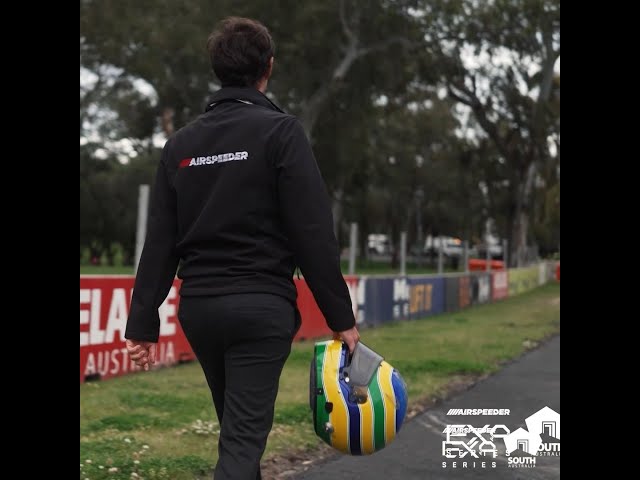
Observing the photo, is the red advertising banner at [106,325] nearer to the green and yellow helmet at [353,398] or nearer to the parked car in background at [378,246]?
the green and yellow helmet at [353,398]

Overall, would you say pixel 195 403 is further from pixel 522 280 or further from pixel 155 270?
pixel 522 280

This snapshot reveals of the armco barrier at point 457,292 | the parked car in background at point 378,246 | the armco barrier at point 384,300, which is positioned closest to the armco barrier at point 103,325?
the armco barrier at point 384,300

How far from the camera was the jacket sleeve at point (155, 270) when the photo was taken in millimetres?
3430

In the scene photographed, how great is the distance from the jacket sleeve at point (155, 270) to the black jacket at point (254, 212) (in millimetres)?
23

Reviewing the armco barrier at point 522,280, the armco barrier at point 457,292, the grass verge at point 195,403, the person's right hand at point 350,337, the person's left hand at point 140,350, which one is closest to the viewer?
the person's right hand at point 350,337

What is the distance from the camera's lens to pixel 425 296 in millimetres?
18844

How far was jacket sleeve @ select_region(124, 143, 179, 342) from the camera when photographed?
3430 millimetres

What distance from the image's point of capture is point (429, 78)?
31688mm

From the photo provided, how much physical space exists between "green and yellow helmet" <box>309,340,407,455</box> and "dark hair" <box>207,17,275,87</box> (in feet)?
3.43

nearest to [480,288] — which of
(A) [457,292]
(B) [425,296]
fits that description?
(A) [457,292]

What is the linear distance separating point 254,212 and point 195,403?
4511 millimetres

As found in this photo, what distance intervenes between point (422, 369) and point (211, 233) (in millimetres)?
6955
